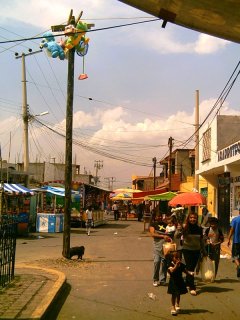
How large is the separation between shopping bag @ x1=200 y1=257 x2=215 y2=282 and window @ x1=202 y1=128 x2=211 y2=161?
17.3 meters

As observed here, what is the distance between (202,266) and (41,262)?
5.13 m

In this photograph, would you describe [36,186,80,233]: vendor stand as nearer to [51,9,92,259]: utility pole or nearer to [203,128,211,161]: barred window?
[203,128,211,161]: barred window

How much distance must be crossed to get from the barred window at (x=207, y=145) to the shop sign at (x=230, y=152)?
3449 mm

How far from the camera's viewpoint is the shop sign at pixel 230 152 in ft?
65.9

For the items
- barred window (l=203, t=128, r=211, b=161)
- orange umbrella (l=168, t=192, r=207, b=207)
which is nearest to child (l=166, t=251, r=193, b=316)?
orange umbrella (l=168, t=192, r=207, b=207)

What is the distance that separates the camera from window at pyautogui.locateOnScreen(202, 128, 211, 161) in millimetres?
27312

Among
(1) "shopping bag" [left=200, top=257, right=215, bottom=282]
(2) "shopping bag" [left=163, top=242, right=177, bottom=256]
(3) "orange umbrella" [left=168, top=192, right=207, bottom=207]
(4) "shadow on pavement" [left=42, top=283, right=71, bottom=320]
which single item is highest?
(3) "orange umbrella" [left=168, top=192, right=207, bottom=207]

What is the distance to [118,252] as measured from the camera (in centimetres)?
1650

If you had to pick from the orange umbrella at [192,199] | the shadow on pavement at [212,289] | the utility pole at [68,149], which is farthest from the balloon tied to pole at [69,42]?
the shadow on pavement at [212,289]

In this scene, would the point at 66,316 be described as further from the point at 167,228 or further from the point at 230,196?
the point at 230,196

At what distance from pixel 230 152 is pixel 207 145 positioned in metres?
6.71

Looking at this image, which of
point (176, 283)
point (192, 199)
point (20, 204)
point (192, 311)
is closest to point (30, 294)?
point (176, 283)

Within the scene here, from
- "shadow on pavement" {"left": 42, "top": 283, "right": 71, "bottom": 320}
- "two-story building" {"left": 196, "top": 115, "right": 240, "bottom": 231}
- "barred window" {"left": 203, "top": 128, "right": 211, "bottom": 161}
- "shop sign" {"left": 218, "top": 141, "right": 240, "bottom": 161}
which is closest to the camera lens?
"shadow on pavement" {"left": 42, "top": 283, "right": 71, "bottom": 320}

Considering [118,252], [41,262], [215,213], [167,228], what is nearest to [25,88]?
[215,213]
